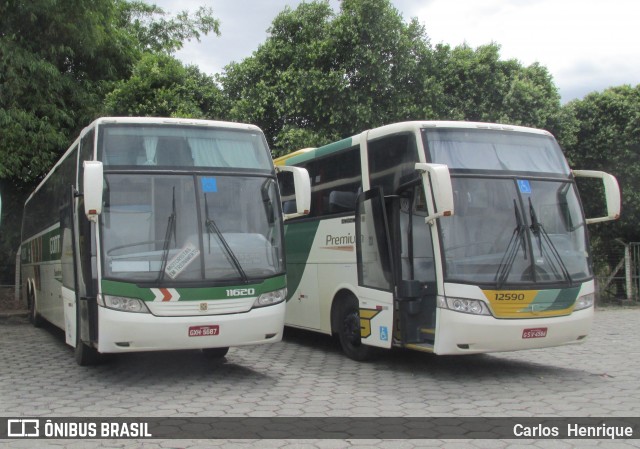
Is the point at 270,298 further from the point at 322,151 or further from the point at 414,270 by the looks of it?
the point at 322,151

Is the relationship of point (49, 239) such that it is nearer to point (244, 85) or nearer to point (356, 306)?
point (356, 306)

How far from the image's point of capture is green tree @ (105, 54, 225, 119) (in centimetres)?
1816

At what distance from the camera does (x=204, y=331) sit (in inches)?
325

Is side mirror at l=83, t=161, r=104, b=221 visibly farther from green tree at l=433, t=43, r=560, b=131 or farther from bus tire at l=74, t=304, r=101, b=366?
green tree at l=433, t=43, r=560, b=131

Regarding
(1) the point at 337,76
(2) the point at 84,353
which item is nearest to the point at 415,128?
(2) the point at 84,353

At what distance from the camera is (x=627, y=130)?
20.4 m

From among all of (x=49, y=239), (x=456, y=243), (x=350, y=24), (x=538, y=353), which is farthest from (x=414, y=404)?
(x=350, y=24)

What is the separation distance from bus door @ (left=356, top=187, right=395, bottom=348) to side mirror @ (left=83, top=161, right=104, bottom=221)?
11.9 feet

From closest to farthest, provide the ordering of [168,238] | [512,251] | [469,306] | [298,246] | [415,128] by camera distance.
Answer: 1. [469,306]
2. [168,238]
3. [512,251]
4. [415,128]
5. [298,246]

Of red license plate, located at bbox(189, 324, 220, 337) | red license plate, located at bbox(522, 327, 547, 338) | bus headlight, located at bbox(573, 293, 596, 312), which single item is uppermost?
bus headlight, located at bbox(573, 293, 596, 312)

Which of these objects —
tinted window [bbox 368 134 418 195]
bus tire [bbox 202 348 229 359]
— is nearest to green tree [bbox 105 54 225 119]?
bus tire [bbox 202 348 229 359]

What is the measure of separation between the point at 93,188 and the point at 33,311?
30.7ft

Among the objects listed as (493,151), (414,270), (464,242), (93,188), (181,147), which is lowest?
(414,270)

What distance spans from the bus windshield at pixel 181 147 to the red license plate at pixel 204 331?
2.08 metres
